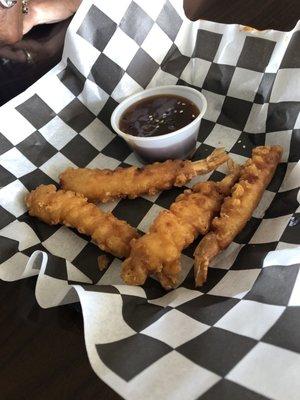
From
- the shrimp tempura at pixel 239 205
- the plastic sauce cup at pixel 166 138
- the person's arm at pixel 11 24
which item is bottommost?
the shrimp tempura at pixel 239 205

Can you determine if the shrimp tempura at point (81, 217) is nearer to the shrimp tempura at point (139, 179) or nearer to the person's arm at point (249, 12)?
the shrimp tempura at point (139, 179)

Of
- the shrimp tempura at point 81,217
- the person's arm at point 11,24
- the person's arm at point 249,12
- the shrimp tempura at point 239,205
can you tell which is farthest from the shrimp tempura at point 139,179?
the person's arm at point 11,24

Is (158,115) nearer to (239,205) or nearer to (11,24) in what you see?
(239,205)

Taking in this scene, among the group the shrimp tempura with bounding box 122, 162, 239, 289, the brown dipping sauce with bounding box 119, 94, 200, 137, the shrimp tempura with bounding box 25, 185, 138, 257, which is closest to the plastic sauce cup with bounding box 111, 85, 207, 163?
the brown dipping sauce with bounding box 119, 94, 200, 137

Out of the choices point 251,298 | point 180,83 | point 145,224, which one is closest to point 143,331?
point 251,298

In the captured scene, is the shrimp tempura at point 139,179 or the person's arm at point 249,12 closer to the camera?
the shrimp tempura at point 139,179
